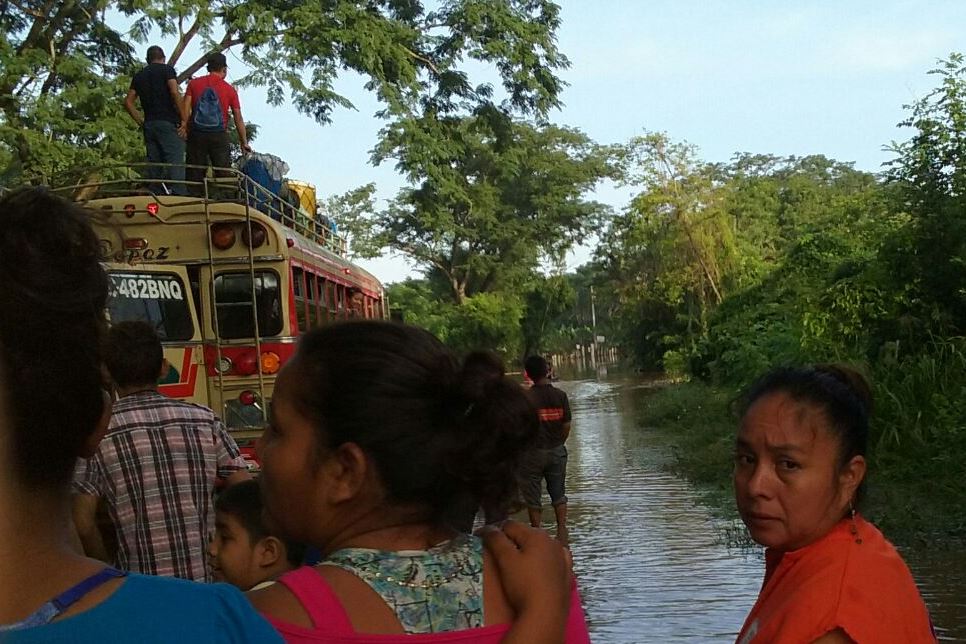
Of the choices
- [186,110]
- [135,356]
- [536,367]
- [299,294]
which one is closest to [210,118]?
[186,110]

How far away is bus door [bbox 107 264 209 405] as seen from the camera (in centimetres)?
1045

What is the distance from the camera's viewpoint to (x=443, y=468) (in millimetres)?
2078

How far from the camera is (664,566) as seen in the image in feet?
33.8

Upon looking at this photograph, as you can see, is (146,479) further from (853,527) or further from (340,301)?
(340,301)

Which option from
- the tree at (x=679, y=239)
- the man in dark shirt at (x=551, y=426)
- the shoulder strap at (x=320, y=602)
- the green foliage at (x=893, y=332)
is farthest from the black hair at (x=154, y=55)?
the tree at (x=679, y=239)

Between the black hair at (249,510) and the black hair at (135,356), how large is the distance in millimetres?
841

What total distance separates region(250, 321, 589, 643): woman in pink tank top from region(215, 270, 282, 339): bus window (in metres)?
8.83

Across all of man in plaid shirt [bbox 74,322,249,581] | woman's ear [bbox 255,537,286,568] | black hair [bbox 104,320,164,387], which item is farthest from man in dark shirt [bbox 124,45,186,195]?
woman's ear [bbox 255,537,286,568]

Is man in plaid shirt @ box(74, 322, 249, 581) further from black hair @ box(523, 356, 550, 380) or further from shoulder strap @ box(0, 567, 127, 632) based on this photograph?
black hair @ box(523, 356, 550, 380)

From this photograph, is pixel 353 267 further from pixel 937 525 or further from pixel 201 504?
pixel 201 504

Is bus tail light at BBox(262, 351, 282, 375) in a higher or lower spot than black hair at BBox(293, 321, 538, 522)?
higher

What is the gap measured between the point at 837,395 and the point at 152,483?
2597 mm

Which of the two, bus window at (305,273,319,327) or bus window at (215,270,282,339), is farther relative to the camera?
bus window at (305,273,319,327)

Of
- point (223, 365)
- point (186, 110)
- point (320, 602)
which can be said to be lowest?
point (320, 602)
